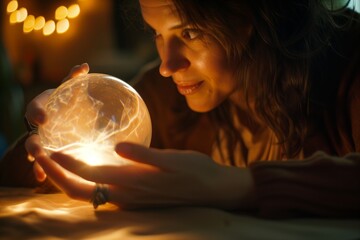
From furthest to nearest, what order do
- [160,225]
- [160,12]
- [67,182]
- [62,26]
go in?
[62,26]
[160,12]
[67,182]
[160,225]

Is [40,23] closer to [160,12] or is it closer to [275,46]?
[160,12]

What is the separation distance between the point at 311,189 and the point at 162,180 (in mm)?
307

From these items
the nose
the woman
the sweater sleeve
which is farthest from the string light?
the sweater sleeve

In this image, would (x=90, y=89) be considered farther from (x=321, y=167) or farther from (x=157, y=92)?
(x=157, y=92)

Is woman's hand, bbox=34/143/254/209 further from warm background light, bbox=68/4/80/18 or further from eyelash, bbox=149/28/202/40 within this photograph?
warm background light, bbox=68/4/80/18

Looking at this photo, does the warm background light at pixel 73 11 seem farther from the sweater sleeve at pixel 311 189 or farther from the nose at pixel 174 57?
the sweater sleeve at pixel 311 189

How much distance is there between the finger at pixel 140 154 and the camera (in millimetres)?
901

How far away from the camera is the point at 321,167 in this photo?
95cm

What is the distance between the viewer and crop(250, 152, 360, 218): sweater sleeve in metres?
0.94

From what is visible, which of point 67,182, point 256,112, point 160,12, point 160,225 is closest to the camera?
point 160,225

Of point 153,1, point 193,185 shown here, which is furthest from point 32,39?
point 193,185

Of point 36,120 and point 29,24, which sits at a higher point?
point 29,24

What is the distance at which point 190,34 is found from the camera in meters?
1.27

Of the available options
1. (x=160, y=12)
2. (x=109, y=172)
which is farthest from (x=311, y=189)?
(x=160, y=12)
